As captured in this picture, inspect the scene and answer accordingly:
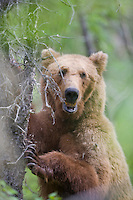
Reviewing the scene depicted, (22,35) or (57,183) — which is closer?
(22,35)

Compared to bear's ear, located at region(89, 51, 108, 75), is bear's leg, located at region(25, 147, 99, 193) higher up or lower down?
lower down

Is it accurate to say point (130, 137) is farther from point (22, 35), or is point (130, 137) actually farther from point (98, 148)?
point (22, 35)

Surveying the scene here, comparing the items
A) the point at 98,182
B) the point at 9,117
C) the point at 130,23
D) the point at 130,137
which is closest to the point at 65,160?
the point at 98,182

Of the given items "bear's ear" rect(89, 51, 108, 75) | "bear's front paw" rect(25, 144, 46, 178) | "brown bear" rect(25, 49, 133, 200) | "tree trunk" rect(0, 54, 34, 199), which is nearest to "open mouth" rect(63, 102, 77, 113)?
"brown bear" rect(25, 49, 133, 200)

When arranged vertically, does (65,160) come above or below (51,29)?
below

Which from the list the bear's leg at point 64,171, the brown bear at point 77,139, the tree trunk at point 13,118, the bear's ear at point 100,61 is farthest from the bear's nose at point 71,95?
the bear's ear at point 100,61

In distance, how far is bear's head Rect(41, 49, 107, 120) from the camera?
3961 mm

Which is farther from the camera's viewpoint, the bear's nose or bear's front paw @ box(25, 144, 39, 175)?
the bear's nose

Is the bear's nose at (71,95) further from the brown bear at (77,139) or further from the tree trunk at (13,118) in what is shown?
the tree trunk at (13,118)

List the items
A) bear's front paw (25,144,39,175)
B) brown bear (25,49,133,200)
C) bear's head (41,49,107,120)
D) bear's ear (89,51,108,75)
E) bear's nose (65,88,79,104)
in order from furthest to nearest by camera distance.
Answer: bear's ear (89,51,108,75), bear's head (41,49,107,120), bear's nose (65,88,79,104), brown bear (25,49,133,200), bear's front paw (25,144,39,175)

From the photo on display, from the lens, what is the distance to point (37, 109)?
4.45 metres

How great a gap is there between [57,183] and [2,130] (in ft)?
3.46

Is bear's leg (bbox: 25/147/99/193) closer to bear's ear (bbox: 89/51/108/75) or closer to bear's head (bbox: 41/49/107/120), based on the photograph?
bear's head (bbox: 41/49/107/120)

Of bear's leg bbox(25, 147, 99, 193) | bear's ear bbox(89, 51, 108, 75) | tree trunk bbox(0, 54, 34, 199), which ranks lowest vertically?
bear's leg bbox(25, 147, 99, 193)
